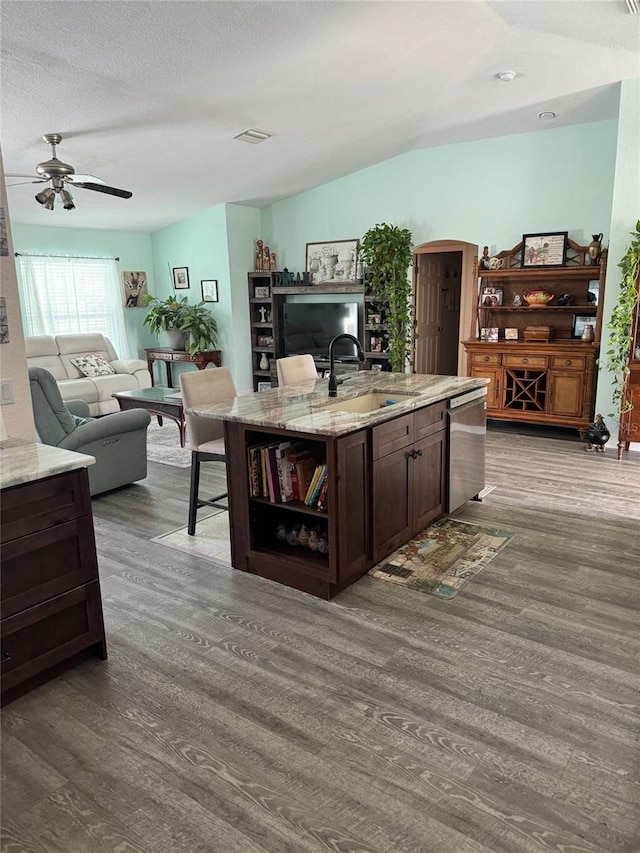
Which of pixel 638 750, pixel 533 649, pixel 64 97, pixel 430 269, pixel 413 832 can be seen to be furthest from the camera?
pixel 430 269

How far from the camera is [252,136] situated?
547cm

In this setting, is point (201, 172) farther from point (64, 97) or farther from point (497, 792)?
point (497, 792)

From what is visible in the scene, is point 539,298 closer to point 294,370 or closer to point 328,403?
point 294,370

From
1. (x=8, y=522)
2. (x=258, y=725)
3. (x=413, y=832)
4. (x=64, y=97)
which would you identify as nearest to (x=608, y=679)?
(x=413, y=832)

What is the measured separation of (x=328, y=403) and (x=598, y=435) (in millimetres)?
3303

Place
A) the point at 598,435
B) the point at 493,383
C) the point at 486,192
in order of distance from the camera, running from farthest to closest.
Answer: the point at 486,192, the point at 493,383, the point at 598,435

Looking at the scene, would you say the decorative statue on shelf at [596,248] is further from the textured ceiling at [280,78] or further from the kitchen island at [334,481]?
A: the kitchen island at [334,481]

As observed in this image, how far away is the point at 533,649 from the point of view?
8.16ft

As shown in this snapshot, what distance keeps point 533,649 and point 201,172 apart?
5738 millimetres

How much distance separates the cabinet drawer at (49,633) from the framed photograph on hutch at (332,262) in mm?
5903

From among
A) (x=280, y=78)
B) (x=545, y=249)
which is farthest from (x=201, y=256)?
(x=545, y=249)

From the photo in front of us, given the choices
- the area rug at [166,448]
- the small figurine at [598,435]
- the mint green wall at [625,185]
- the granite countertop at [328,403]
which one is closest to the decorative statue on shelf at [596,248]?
the mint green wall at [625,185]

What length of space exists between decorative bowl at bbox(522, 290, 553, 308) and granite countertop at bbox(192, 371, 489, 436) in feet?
8.08

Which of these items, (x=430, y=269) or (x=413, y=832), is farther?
(x=430, y=269)
